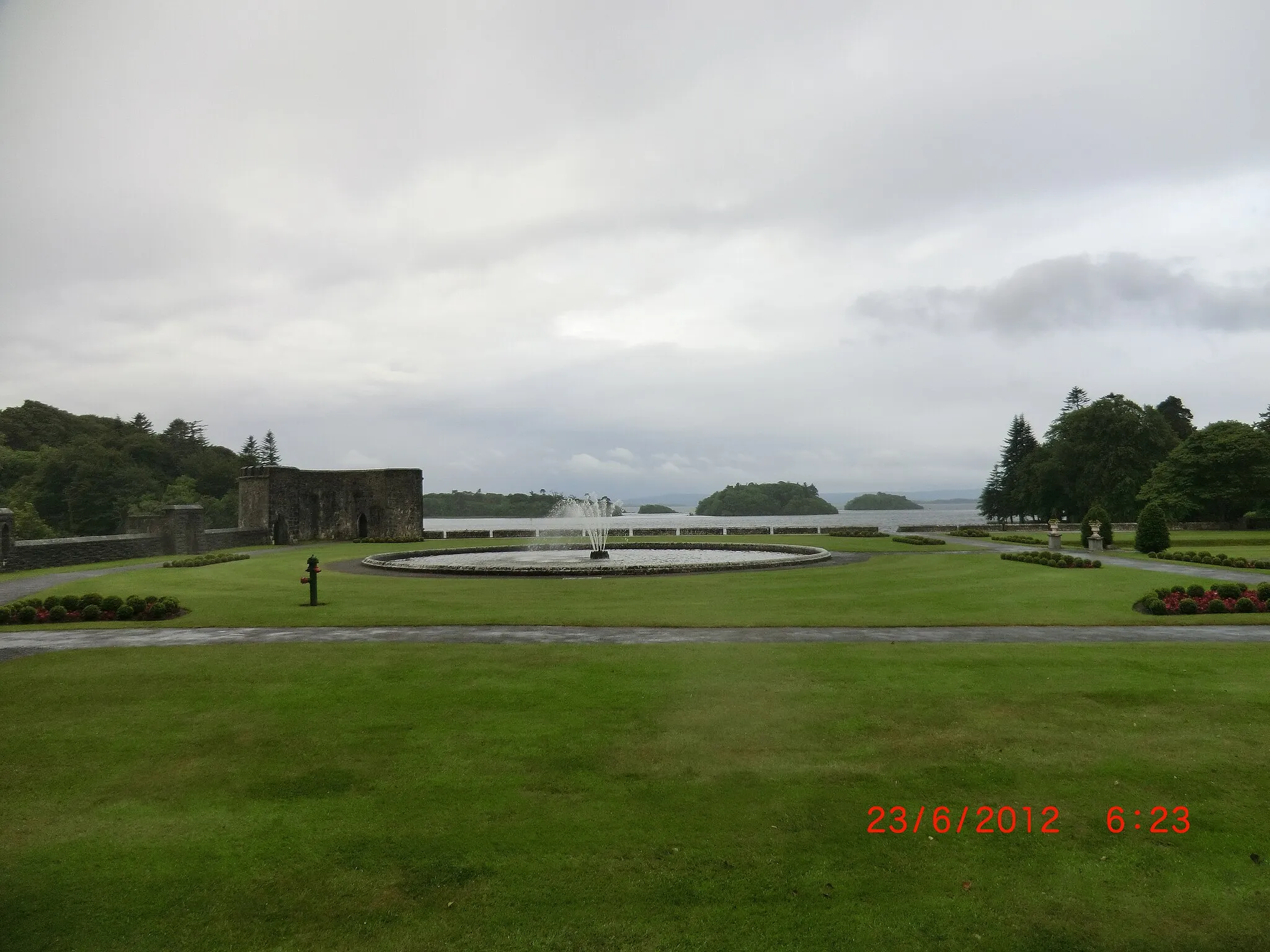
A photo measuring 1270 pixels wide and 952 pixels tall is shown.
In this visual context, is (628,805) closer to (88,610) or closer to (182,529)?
(88,610)

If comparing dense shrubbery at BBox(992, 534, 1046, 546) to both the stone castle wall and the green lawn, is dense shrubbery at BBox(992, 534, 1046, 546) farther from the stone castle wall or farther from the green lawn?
the stone castle wall

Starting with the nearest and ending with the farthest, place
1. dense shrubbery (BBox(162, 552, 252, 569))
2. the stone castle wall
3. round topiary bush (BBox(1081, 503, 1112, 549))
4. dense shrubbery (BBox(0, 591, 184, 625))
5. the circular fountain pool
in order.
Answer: dense shrubbery (BBox(0, 591, 184, 625)), the circular fountain pool, dense shrubbery (BBox(162, 552, 252, 569)), round topiary bush (BBox(1081, 503, 1112, 549)), the stone castle wall

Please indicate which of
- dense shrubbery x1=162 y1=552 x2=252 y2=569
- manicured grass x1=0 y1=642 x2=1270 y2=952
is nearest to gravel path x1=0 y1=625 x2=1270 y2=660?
manicured grass x1=0 y1=642 x2=1270 y2=952

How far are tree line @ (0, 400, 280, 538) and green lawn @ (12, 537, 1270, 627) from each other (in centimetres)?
4773

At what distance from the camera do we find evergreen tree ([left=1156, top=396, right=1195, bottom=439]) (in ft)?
260

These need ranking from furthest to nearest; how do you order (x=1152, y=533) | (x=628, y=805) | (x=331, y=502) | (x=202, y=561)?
1. (x=331, y=502)
2. (x=202, y=561)
3. (x=1152, y=533)
4. (x=628, y=805)

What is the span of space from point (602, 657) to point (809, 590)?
1044 cm

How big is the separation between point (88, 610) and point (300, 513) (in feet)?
129

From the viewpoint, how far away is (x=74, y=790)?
23.6ft

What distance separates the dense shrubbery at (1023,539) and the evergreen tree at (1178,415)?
4740cm

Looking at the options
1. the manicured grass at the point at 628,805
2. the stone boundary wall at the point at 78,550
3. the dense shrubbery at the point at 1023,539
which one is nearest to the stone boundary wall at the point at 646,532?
the dense shrubbery at the point at 1023,539

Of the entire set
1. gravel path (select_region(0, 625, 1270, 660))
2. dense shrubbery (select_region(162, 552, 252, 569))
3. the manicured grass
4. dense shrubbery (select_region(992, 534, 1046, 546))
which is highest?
dense shrubbery (select_region(162, 552, 252, 569))

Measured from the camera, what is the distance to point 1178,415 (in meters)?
81.1

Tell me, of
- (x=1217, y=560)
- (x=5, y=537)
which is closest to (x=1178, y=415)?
(x=1217, y=560)
